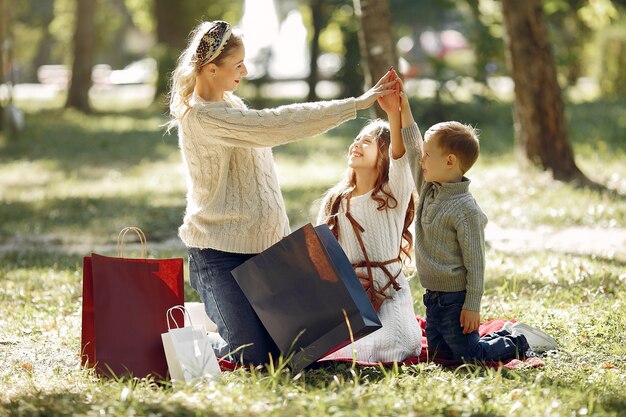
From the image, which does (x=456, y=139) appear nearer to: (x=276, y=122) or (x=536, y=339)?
(x=276, y=122)

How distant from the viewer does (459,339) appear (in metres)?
5.09

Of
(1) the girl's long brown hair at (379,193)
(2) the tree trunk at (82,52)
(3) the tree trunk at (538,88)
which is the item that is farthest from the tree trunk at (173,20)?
(1) the girl's long brown hair at (379,193)

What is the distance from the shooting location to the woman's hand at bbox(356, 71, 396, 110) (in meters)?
4.80

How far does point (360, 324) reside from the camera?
4590 millimetres

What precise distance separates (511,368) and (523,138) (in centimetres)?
702

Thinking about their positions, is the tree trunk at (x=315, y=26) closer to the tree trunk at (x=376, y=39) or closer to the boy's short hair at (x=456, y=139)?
the tree trunk at (x=376, y=39)

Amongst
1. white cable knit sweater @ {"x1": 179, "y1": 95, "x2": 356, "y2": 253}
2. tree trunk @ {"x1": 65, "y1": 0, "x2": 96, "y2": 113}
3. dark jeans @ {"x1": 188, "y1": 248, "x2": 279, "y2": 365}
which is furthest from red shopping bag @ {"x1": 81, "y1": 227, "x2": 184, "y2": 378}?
tree trunk @ {"x1": 65, "y1": 0, "x2": 96, "y2": 113}

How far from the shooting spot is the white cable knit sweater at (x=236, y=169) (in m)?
4.83

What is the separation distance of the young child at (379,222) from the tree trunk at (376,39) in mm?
3675

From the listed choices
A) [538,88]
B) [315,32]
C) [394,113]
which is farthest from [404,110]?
[315,32]

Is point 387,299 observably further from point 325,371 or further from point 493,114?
point 493,114

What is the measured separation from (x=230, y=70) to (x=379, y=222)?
43.8 inches

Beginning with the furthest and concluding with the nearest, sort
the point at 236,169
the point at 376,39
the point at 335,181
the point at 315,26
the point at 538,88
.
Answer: the point at 315,26, the point at 335,181, the point at 538,88, the point at 376,39, the point at 236,169

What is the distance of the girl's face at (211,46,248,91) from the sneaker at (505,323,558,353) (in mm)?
1898
